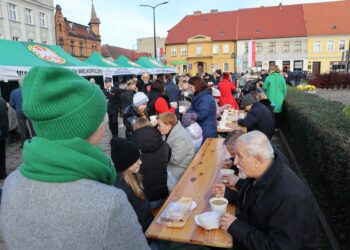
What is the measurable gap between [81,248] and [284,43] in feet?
173

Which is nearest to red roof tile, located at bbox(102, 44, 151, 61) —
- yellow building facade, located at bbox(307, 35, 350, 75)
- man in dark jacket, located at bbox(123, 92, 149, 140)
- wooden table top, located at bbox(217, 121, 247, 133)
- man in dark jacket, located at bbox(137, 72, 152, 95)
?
yellow building facade, located at bbox(307, 35, 350, 75)

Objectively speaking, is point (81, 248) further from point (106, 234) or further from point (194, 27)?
point (194, 27)

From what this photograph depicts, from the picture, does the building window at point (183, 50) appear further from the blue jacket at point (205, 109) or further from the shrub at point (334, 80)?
the blue jacket at point (205, 109)

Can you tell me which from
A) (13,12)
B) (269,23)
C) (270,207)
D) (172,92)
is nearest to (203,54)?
(269,23)

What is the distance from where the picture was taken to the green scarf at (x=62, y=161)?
934mm

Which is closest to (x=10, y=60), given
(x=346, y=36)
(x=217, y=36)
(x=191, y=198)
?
(x=191, y=198)

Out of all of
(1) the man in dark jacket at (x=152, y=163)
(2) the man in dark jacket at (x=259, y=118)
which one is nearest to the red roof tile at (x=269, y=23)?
(2) the man in dark jacket at (x=259, y=118)

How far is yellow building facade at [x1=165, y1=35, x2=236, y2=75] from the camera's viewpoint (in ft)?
168

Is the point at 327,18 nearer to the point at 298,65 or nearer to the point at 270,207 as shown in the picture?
the point at 298,65

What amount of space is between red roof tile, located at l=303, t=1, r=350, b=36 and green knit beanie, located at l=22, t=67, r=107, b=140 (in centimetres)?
5329

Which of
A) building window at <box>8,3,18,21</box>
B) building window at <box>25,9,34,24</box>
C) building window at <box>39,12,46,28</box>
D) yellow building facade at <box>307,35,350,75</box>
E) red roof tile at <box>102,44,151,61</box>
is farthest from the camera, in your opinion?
red roof tile at <box>102,44,151,61</box>

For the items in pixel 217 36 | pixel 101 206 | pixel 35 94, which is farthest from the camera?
pixel 217 36

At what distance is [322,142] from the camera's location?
373cm

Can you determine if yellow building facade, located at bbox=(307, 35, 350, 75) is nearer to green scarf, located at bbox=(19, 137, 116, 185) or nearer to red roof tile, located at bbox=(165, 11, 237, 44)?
red roof tile, located at bbox=(165, 11, 237, 44)
